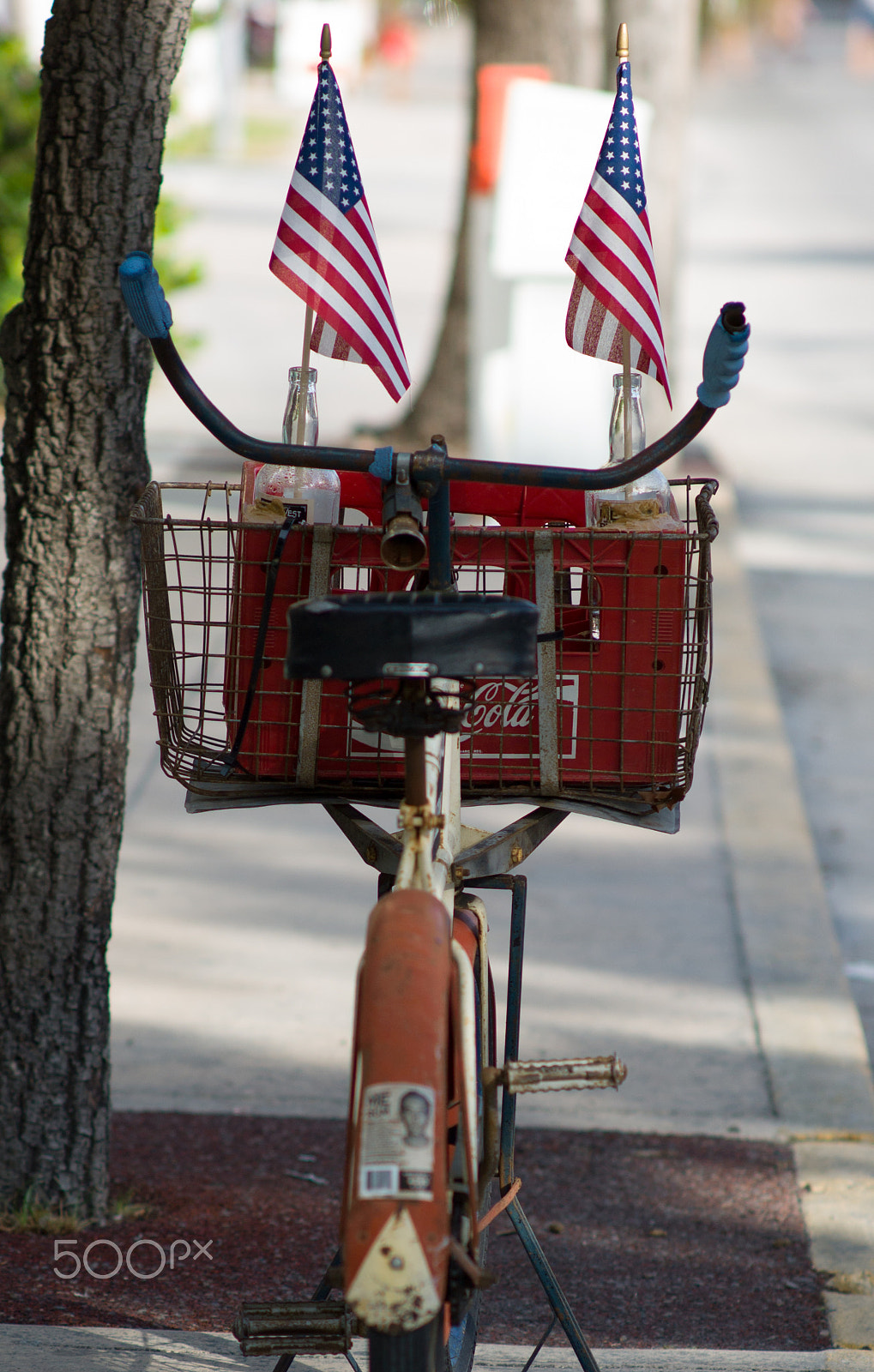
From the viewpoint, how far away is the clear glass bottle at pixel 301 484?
2.46 m

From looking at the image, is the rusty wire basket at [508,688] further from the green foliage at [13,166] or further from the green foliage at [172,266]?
the green foliage at [13,166]

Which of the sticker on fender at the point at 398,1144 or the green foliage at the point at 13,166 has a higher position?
the green foliage at the point at 13,166

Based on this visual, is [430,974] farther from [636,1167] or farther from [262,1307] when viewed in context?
[636,1167]

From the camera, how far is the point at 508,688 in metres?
2.46

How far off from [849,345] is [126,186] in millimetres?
15567

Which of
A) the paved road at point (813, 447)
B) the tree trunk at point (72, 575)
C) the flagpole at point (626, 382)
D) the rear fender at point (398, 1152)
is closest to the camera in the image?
the rear fender at point (398, 1152)

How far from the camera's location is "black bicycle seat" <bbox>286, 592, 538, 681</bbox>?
6.24ft

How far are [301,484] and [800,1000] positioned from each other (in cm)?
247

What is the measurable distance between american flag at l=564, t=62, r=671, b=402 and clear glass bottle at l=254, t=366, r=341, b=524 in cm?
42

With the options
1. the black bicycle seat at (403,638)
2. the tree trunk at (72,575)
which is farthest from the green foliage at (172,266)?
the black bicycle seat at (403,638)

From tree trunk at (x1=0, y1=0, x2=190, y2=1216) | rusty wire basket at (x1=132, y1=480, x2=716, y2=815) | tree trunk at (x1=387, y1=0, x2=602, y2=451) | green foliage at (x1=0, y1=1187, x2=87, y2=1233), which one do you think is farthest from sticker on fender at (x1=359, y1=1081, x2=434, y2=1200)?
tree trunk at (x1=387, y1=0, x2=602, y2=451)

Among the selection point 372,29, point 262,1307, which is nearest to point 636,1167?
point 262,1307

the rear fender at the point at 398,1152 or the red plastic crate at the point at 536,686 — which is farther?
the red plastic crate at the point at 536,686

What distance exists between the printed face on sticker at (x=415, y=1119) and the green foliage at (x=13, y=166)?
10221 mm
